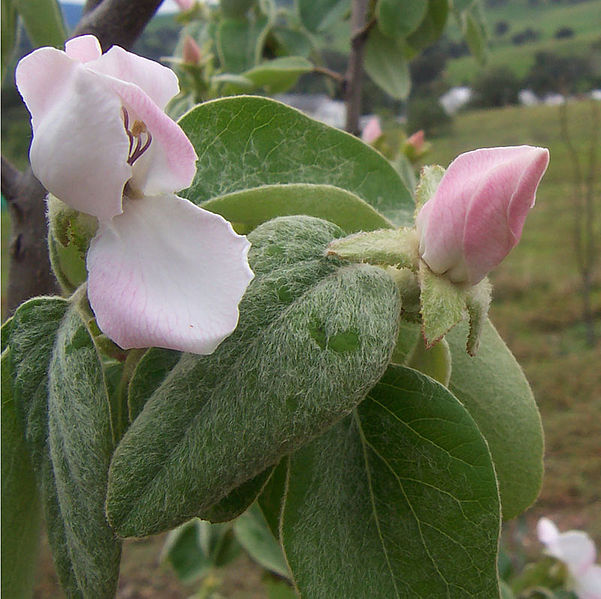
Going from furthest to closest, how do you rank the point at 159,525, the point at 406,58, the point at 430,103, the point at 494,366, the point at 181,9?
the point at 430,103 → the point at 181,9 → the point at 406,58 → the point at 494,366 → the point at 159,525

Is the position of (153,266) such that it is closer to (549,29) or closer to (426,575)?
(426,575)

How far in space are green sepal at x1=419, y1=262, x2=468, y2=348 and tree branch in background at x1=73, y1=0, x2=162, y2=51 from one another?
34cm

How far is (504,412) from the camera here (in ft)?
1.21

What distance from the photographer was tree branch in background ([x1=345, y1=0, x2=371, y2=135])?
37.3 inches

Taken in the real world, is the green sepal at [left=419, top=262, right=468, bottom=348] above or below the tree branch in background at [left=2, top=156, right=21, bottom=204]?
above

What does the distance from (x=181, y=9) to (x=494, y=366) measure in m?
1.12

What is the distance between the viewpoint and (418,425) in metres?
0.31

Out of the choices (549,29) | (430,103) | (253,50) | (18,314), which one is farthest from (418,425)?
(549,29)

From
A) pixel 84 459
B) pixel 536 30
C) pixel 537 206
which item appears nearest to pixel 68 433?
pixel 84 459

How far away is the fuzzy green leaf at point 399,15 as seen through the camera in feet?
2.96

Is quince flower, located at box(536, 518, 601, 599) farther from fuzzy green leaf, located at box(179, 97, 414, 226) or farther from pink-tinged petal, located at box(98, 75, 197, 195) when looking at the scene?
pink-tinged petal, located at box(98, 75, 197, 195)

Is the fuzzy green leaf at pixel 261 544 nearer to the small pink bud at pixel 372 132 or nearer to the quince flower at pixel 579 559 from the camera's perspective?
the quince flower at pixel 579 559

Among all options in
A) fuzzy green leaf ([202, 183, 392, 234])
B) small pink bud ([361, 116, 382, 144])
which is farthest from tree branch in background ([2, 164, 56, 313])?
small pink bud ([361, 116, 382, 144])

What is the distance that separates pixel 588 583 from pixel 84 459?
2.78 feet
